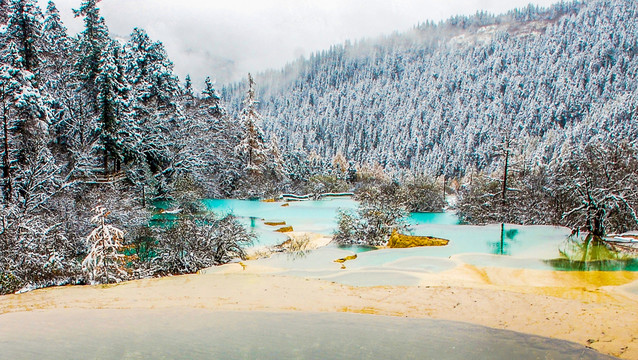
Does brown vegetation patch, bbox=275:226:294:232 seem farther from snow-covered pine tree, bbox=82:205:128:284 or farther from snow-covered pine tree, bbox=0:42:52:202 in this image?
snow-covered pine tree, bbox=0:42:52:202

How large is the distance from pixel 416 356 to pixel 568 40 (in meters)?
206

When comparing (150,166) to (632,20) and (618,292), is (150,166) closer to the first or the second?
(618,292)

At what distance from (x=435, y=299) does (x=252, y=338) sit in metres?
4.96

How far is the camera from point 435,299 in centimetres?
1037

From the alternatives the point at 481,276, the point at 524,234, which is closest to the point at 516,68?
the point at 524,234

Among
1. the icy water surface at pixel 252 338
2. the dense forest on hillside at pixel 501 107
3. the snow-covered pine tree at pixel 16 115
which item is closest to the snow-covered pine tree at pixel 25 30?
the snow-covered pine tree at pixel 16 115

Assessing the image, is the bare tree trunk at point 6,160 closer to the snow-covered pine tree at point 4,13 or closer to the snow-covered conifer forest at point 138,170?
the snow-covered conifer forest at point 138,170

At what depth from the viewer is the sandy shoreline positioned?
8444mm

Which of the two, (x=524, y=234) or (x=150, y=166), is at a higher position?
(x=150, y=166)

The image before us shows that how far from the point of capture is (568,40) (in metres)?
172

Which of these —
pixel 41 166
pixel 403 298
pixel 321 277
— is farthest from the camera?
pixel 41 166

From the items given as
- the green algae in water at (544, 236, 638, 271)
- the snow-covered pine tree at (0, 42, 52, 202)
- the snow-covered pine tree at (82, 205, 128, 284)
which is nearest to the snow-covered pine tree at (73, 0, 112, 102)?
the snow-covered pine tree at (0, 42, 52, 202)

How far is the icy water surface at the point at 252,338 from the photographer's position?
7184mm

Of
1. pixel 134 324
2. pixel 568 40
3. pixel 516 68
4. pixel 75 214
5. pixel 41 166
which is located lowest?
pixel 134 324
